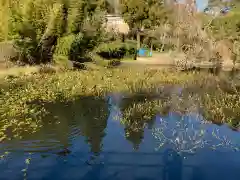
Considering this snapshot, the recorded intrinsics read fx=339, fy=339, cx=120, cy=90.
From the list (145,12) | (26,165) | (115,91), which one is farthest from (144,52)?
(26,165)

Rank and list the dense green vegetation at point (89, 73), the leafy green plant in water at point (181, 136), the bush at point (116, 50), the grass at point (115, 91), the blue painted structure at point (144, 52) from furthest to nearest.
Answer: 1. the blue painted structure at point (144, 52)
2. the bush at point (116, 50)
3. the dense green vegetation at point (89, 73)
4. the grass at point (115, 91)
5. the leafy green plant in water at point (181, 136)

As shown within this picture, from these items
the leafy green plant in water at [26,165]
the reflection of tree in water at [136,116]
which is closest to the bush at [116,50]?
the reflection of tree in water at [136,116]

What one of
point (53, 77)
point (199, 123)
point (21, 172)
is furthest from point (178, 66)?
point (21, 172)

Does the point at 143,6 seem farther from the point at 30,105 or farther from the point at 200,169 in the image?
the point at 200,169

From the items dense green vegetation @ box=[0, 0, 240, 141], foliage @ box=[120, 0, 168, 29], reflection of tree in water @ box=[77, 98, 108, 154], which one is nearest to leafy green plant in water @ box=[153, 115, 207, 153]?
dense green vegetation @ box=[0, 0, 240, 141]

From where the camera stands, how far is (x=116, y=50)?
2622 centimetres

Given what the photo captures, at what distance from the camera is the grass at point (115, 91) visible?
1055 centimetres

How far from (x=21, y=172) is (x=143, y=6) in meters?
26.5

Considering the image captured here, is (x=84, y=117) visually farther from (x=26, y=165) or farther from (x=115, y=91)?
(x=115, y=91)

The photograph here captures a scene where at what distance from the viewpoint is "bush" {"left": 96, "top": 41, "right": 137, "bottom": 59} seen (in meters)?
24.1

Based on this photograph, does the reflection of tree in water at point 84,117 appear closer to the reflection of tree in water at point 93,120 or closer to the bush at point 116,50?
the reflection of tree in water at point 93,120

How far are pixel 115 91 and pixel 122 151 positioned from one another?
22.8ft

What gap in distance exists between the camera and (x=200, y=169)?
7.10m

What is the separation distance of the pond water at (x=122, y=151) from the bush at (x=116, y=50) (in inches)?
533
